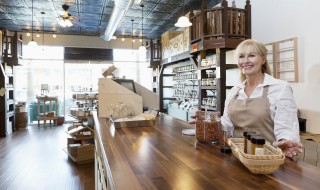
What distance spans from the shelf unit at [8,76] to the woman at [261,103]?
23.8ft

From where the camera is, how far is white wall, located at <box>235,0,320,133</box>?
11.6 ft

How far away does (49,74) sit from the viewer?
9.81 meters

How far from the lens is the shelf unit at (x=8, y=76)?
23.2 feet

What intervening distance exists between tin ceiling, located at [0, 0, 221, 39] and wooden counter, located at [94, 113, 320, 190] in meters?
4.13

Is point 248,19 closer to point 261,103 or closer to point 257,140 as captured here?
point 261,103

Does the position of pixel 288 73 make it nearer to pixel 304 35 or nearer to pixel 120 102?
pixel 304 35

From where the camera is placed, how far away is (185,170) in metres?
1.07

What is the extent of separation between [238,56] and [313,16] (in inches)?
101

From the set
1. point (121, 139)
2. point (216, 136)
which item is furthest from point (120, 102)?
point (216, 136)

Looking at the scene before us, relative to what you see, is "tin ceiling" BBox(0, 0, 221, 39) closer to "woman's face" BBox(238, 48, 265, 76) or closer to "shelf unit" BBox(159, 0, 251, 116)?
"shelf unit" BBox(159, 0, 251, 116)

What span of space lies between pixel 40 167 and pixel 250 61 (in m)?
3.93

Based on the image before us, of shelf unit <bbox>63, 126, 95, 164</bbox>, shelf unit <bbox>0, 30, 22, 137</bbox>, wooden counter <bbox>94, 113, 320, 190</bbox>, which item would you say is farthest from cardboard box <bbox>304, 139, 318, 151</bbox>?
shelf unit <bbox>0, 30, 22, 137</bbox>

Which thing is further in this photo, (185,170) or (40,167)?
(40,167)

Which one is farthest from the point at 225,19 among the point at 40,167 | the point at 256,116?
the point at 40,167
